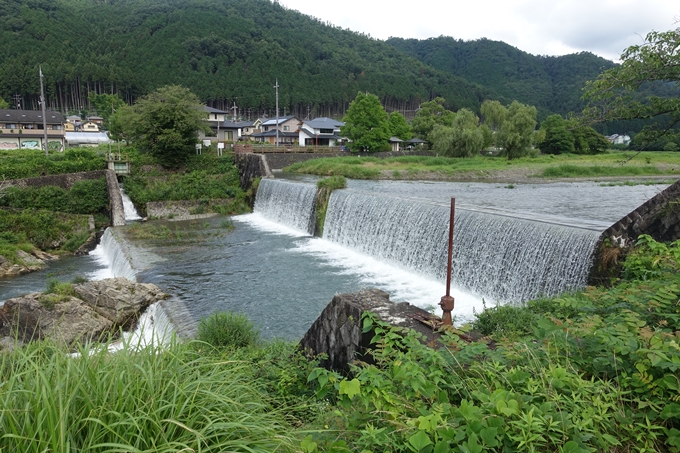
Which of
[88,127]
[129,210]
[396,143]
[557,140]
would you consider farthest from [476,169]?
[88,127]

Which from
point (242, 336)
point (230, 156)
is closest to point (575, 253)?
point (242, 336)

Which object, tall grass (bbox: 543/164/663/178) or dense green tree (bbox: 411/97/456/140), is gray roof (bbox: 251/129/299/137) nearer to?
dense green tree (bbox: 411/97/456/140)

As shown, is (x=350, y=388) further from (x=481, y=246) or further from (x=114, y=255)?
(x=114, y=255)

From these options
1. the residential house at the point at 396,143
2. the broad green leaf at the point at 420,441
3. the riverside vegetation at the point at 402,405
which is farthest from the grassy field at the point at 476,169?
the broad green leaf at the point at 420,441

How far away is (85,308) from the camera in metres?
10.3

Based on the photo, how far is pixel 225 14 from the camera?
391ft

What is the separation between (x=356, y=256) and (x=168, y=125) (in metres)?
18.4

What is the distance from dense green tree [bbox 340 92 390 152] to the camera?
4584 centimetres

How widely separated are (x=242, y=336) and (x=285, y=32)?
421 feet

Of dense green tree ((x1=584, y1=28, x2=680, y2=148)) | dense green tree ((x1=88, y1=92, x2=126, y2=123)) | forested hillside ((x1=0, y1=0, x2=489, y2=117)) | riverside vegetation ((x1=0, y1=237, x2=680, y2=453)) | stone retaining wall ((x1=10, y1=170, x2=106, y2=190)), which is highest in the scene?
forested hillside ((x1=0, y1=0, x2=489, y2=117))

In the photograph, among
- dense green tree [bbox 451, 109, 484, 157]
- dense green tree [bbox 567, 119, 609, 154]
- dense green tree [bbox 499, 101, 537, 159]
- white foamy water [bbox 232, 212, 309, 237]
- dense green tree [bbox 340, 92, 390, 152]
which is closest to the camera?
white foamy water [bbox 232, 212, 309, 237]

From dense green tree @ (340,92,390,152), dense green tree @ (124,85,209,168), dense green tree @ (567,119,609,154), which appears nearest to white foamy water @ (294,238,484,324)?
dense green tree @ (124,85,209,168)

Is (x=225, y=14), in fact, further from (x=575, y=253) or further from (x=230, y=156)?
(x=575, y=253)

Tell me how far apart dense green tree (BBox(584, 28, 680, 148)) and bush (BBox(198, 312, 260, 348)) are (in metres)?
6.89
